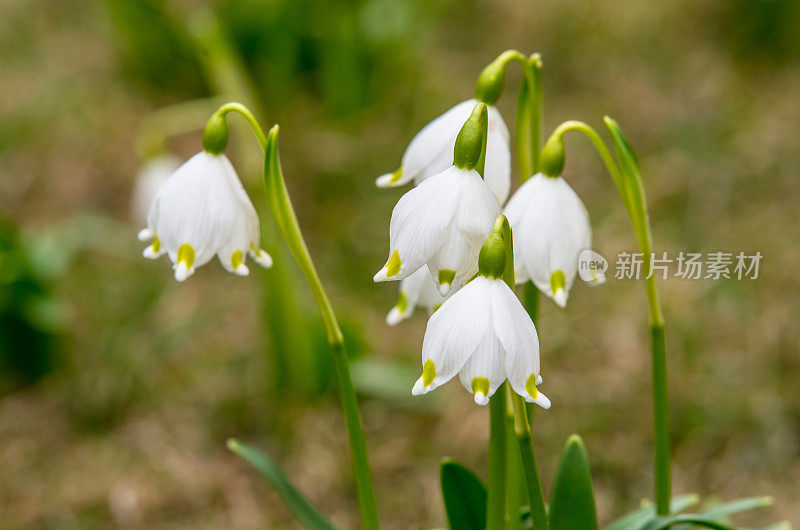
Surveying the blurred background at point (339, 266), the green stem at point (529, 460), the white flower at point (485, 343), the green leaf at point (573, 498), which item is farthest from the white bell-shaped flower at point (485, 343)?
the blurred background at point (339, 266)

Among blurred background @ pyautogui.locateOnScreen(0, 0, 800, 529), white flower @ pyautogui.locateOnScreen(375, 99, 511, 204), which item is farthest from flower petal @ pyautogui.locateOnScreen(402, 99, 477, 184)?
blurred background @ pyautogui.locateOnScreen(0, 0, 800, 529)

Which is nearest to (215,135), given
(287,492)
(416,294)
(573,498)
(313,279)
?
(313,279)

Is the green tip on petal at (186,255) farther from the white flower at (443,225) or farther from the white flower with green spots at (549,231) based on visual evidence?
the white flower with green spots at (549,231)

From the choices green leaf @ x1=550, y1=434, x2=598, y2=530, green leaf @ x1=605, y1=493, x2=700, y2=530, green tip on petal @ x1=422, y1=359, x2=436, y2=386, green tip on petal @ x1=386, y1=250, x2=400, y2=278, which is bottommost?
green leaf @ x1=605, y1=493, x2=700, y2=530

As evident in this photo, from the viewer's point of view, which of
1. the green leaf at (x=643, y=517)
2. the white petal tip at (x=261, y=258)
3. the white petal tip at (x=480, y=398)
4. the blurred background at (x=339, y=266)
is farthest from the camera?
the blurred background at (x=339, y=266)

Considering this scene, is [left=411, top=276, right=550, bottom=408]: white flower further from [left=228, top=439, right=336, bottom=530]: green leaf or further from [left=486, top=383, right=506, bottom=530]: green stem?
[left=228, top=439, right=336, bottom=530]: green leaf

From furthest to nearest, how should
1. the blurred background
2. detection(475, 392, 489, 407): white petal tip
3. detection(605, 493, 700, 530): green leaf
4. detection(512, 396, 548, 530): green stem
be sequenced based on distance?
the blurred background, detection(605, 493, 700, 530): green leaf, detection(512, 396, 548, 530): green stem, detection(475, 392, 489, 407): white petal tip
